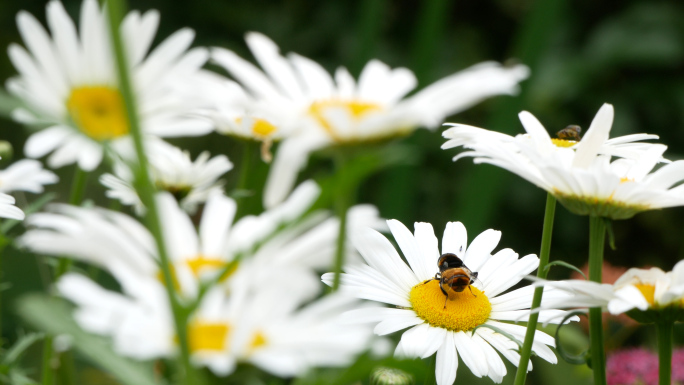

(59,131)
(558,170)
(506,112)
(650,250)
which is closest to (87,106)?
(59,131)

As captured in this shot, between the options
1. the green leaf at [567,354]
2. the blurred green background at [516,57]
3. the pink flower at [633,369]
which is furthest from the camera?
the blurred green background at [516,57]

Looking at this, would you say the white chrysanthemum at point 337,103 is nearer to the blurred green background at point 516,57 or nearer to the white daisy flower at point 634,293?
the white daisy flower at point 634,293

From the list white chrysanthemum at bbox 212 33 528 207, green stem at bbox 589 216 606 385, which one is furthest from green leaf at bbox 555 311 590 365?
white chrysanthemum at bbox 212 33 528 207

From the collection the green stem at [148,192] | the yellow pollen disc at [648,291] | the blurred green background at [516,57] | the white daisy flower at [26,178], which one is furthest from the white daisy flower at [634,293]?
the blurred green background at [516,57]

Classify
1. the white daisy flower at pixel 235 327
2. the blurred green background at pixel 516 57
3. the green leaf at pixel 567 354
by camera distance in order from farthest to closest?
the blurred green background at pixel 516 57
the green leaf at pixel 567 354
the white daisy flower at pixel 235 327

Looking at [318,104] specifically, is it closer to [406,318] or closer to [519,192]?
[406,318]

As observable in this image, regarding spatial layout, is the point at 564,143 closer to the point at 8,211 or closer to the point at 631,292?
the point at 631,292

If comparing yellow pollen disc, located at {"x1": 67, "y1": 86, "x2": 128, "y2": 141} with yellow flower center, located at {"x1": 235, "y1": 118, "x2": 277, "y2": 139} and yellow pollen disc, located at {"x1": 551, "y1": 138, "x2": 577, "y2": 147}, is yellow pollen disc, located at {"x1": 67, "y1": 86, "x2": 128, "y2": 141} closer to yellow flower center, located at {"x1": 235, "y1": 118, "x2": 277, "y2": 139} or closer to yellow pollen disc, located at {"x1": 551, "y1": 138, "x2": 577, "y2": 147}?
yellow flower center, located at {"x1": 235, "y1": 118, "x2": 277, "y2": 139}
